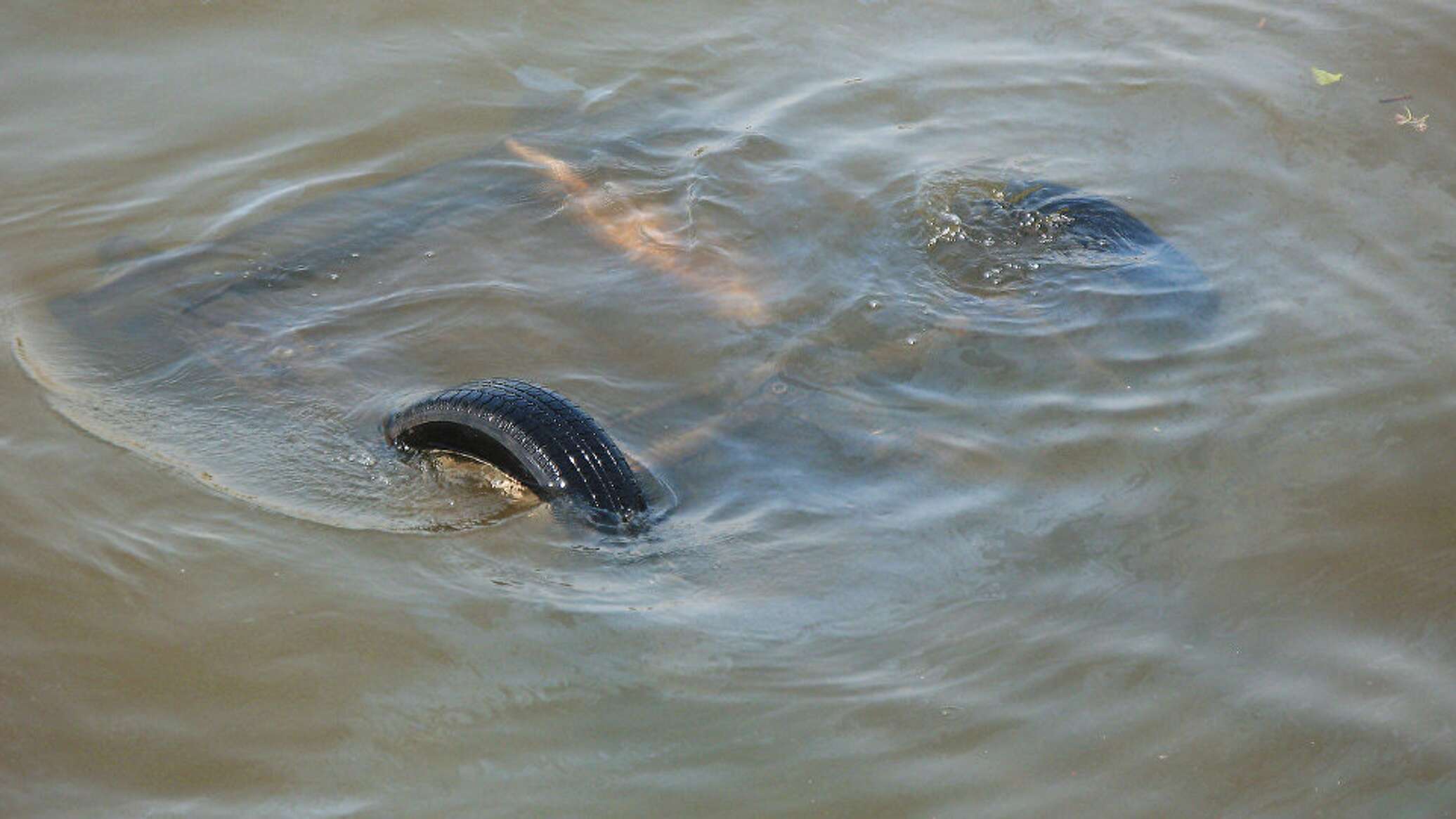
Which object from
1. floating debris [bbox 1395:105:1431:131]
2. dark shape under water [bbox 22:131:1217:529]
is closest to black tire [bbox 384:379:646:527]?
dark shape under water [bbox 22:131:1217:529]

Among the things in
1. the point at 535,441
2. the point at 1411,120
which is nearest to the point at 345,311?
the point at 535,441

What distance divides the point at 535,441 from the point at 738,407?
35.8 inches

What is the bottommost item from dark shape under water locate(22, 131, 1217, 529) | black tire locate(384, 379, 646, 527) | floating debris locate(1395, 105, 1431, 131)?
black tire locate(384, 379, 646, 527)

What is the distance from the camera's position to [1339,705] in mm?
3393

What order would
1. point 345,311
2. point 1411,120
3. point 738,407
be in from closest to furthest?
point 738,407, point 345,311, point 1411,120

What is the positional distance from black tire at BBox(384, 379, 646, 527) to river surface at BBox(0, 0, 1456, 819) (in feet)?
0.39

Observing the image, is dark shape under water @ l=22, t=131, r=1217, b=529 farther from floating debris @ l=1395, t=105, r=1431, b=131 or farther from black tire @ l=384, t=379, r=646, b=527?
floating debris @ l=1395, t=105, r=1431, b=131

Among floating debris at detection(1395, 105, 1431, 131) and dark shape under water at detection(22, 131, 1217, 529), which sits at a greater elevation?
floating debris at detection(1395, 105, 1431, 131)

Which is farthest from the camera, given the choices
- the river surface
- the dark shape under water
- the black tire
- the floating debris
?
the floating debris

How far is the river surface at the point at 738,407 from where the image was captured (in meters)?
3.25

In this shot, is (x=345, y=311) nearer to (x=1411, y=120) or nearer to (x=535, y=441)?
(x=535, y=441)

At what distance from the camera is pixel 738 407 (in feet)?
15.2

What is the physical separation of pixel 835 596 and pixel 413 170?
349 cm

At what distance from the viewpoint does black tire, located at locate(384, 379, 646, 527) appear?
12.9 feet
